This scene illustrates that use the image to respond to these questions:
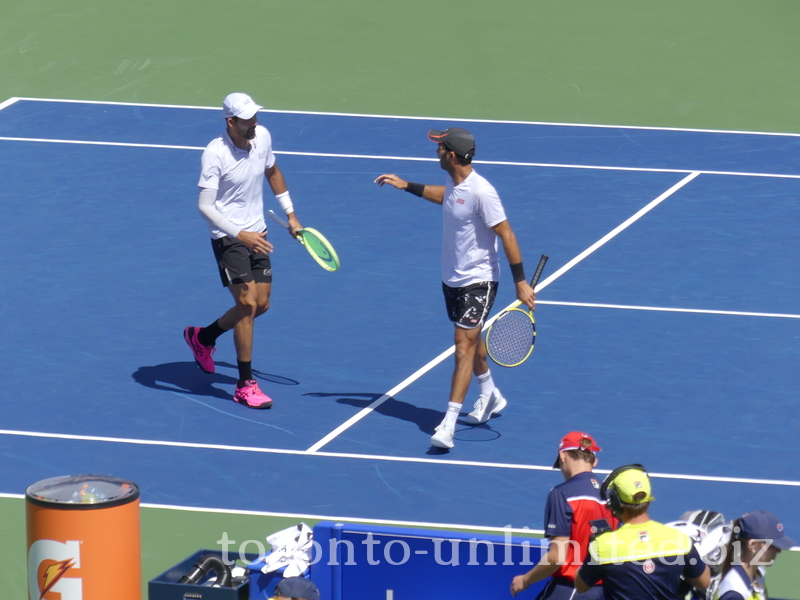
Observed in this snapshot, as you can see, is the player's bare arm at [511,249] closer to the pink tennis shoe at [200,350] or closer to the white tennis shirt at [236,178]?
the white tennis shirt at [236,178]

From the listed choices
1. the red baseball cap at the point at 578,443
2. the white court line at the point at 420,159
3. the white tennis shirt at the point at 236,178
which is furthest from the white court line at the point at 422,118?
the red baseball cap at the point at 578,443

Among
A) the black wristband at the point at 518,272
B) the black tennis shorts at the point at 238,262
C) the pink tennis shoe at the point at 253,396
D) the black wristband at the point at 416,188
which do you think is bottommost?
the pink tennis shoe at the point at 253,396

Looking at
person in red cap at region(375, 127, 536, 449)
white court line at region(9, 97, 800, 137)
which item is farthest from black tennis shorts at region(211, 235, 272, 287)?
white court line at region(9, 97, 800, 137)

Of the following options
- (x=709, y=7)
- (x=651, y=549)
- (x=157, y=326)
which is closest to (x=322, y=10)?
(x=709, y=7)

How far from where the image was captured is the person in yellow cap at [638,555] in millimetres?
5680

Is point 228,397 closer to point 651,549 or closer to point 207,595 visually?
point 207,595

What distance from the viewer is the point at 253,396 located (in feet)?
33.6

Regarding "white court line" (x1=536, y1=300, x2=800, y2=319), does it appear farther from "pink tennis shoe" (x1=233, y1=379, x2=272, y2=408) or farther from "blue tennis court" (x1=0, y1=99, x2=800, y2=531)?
"pink tennis shoe" (x1=233, y1=379, x2=272, y2=408)

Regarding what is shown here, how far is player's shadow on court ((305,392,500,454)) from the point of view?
32.4 feet

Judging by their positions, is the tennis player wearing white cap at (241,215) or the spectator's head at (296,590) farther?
the tennis player wearing white cap at (241,215)

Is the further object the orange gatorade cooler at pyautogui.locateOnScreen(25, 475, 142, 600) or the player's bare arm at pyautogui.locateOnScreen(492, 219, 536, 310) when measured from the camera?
the player's bare arm at pyautogui.locateOnScreen(492, 219, 536, 310)

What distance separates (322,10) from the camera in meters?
21.9

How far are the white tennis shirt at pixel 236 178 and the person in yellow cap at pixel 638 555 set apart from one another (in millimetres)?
4880

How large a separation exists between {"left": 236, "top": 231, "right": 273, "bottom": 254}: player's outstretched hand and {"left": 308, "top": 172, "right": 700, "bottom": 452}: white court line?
4.52 ft
